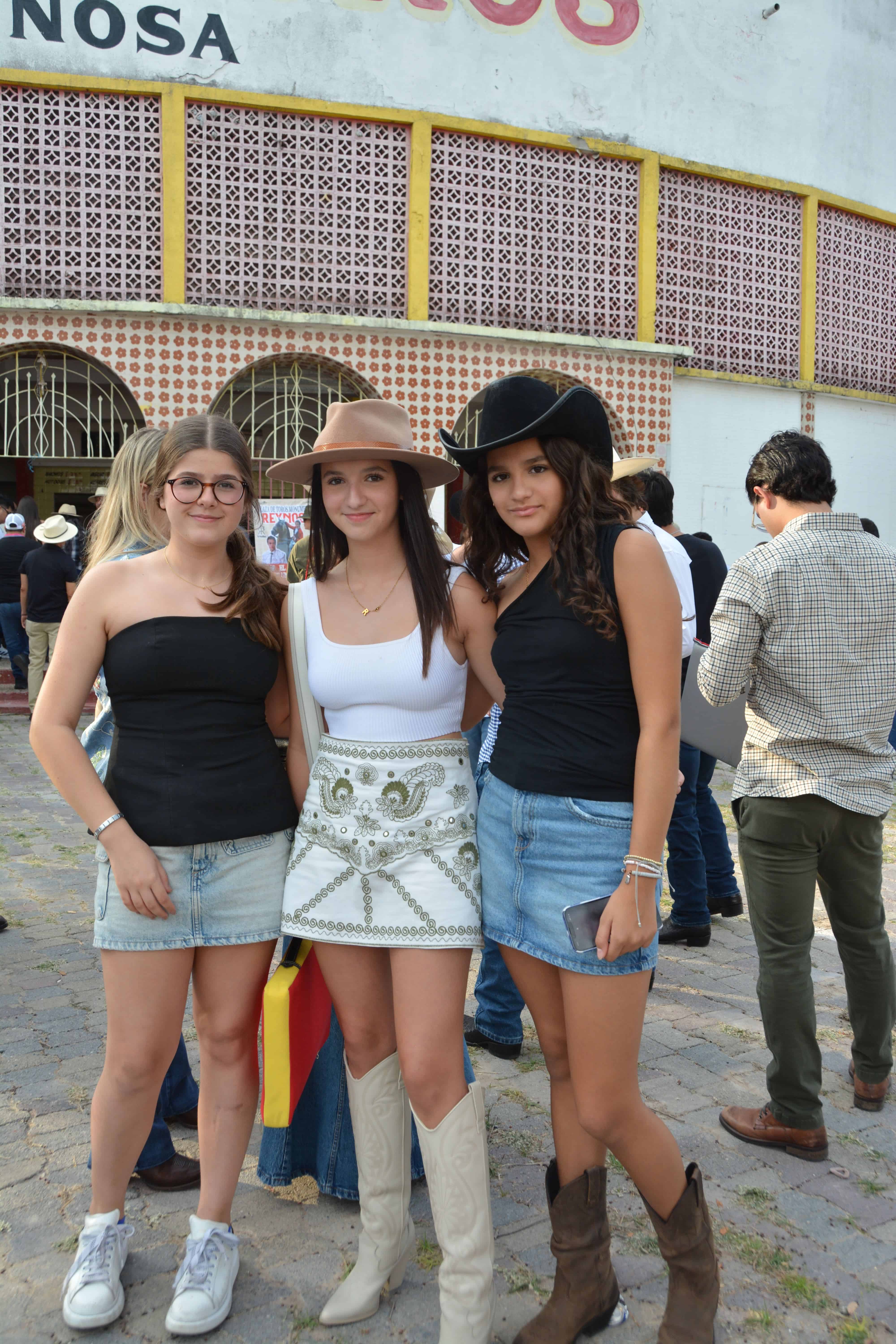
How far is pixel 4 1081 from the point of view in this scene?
359 cm

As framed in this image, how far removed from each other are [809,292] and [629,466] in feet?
36.9

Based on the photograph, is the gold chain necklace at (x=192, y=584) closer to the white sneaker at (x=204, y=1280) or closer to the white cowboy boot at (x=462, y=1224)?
the white cowboy boot at (x=462, y=1224)

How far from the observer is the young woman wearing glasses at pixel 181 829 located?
7.68 feet

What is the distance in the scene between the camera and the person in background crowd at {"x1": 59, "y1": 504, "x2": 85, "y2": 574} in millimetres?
11625

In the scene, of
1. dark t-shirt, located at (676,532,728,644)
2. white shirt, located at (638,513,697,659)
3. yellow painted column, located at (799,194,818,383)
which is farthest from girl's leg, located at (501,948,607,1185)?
yellow painted column, located at (799,194,818,383)

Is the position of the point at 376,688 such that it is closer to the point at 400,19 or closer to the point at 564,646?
the point at 564,646

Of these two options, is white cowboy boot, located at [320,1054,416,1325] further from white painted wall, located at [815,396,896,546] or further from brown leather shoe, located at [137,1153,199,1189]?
white painted wall, located at [815,396,896,546]

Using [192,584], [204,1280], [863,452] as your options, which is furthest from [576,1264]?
[863,452]

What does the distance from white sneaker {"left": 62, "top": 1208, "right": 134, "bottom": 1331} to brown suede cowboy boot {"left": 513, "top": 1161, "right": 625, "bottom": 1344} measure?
92 centimetres

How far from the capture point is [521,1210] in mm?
2854

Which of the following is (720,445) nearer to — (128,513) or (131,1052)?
(128,513)

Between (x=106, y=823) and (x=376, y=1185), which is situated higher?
(x=106, y=823)

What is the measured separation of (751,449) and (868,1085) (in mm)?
11781

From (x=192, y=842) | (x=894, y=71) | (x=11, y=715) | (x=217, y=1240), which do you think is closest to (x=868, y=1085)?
(x=217, y=1240)
